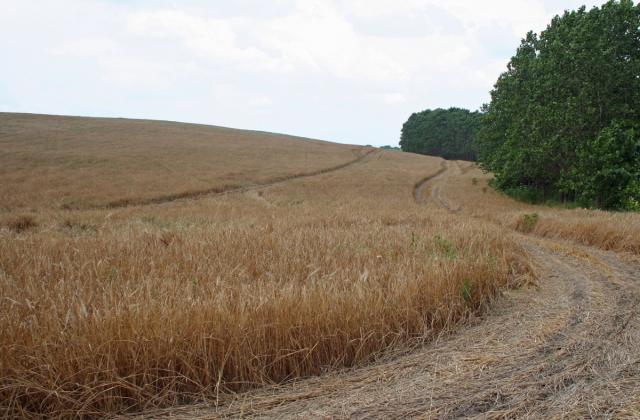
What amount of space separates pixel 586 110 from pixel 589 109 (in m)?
0.46

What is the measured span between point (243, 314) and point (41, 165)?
1476 inches

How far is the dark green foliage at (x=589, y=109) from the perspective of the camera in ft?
63.5

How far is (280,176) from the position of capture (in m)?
36.9

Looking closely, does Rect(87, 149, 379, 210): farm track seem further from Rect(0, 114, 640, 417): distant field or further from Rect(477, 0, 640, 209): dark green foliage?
Result: Rect(477, 0, 640, 209): dark green foliage

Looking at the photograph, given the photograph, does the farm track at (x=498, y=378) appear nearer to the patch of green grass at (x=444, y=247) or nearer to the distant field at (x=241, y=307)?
the distant field at (x=241, y=307)

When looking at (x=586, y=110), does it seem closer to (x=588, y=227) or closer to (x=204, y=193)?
(x=588, y=227)

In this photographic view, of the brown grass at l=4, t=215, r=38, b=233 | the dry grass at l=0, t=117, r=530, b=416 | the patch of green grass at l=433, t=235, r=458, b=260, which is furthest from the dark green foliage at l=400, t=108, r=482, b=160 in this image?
the dry grass at l=0, t=117, r=530, b=416

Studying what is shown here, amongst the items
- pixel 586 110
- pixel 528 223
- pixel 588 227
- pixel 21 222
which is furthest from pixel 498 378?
pixel 586 110

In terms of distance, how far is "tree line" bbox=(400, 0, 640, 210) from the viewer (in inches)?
762

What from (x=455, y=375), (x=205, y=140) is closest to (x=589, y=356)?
(x=455, y=375)

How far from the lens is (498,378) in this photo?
3.27 metres

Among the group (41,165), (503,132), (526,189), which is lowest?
(41,165)

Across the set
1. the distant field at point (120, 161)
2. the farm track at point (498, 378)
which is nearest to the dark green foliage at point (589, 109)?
the farm track at point (498, 378)

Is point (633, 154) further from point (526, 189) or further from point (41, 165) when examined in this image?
point (41, 165)
